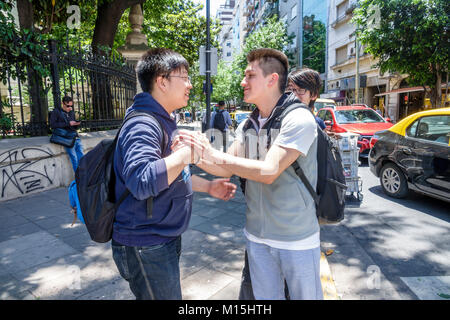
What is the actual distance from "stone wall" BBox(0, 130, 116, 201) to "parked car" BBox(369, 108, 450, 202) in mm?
6484

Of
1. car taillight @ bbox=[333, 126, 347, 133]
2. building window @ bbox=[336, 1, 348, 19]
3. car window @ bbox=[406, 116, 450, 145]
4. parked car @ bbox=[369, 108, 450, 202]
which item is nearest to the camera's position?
parked car @ bbox=[369, 108, 450, 202]

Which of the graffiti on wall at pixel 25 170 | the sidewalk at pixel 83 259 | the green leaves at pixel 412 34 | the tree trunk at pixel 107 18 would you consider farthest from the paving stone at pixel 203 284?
the green leaves at pixel 412 34

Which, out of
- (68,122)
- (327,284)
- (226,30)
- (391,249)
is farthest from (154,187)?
(226,30)

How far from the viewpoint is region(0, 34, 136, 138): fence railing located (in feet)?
20.5

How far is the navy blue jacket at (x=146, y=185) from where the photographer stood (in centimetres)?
138

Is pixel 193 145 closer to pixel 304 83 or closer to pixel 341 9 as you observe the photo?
pixel 304 83

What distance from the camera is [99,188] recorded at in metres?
1.58

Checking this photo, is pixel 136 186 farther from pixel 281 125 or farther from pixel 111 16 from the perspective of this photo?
pixel 111 16

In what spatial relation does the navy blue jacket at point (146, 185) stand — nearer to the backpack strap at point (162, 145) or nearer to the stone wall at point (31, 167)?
the backpack strap at point (162, 145)

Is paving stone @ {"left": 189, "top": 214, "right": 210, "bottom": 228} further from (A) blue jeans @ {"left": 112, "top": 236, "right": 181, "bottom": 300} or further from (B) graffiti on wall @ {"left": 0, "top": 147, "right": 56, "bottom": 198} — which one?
(B) graffiti on wall @ {"left": 0, "top": 147, "right": 56, "bottom": 198}

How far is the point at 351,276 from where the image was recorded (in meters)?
3.29

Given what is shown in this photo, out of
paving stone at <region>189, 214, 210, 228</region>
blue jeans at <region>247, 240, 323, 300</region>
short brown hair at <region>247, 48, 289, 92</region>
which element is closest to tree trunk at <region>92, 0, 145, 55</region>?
paving stone at <region>189, 214, 210, 228</region>

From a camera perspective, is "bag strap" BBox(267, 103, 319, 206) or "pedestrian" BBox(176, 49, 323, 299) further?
"bag strap" BBox(267, 103, 319, 206)
